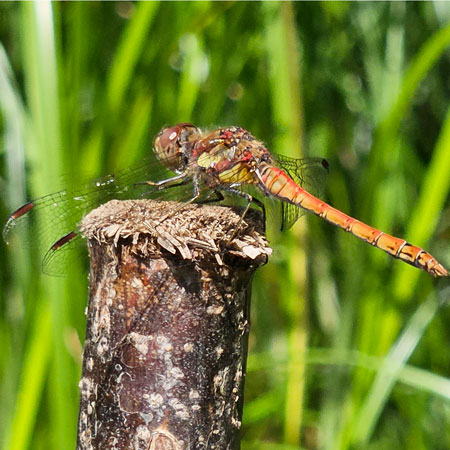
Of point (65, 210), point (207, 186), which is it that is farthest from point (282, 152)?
point (65, 210)

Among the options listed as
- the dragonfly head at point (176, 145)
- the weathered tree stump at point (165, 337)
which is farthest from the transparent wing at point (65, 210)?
the weathered tree stump at point (165, 337)

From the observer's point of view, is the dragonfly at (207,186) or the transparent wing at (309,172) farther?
the transparent wing at (309,172)

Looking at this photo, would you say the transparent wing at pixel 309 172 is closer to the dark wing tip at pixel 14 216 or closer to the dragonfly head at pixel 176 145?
the dragonfly head at pixel 176 145

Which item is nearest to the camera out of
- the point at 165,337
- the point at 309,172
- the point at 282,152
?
the point at 165,337

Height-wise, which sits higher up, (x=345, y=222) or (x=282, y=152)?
(x=282, y=152)

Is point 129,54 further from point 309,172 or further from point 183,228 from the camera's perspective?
point 183,228

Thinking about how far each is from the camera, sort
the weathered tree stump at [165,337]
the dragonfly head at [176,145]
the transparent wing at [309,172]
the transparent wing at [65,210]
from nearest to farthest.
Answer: the weathered tree stump at [165,337]
the transparent wing at [65,210]
the dragonfly head at [176,145]
the transparent wing at [309,172]

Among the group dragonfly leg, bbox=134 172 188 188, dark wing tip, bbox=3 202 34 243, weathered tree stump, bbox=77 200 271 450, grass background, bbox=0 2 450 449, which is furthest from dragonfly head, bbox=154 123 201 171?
weathered tree stump, bbox=77 200 271 450
